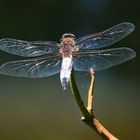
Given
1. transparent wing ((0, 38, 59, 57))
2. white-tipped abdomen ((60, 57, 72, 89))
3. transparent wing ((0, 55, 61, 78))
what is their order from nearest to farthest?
1. white-tipped abdomen ((60, 57, 72, 89))
2. transparent wing ((0, 55, 61, 78))
3. transparent wing ((0, 38, 59, 57))

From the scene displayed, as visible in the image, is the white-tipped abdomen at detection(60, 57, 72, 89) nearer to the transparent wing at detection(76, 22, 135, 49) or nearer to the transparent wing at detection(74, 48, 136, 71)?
the transparent wing at detection(74, 48, 136, 71)

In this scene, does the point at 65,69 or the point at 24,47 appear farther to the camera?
the point at 24,47

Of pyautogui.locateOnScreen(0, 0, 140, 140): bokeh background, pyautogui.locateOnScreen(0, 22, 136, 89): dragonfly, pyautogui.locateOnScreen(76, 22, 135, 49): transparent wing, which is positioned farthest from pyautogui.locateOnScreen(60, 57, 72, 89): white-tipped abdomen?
pyautogui.locateOnScreen(0, 0, 140, 140): bokeh background

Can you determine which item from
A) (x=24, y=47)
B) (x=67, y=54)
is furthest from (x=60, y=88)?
(x=67, y=54)

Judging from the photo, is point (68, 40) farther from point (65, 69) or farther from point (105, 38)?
point (105, 38)

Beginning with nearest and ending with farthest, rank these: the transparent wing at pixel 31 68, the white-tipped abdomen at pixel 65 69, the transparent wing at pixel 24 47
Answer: the white-tipped abdomen at pixel 65 69 < the transparent wing at pixel 31 68 < the transparent wing at pixel 24 47

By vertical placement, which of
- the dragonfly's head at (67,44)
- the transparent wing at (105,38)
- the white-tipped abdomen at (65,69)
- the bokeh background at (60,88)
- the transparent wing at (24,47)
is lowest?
the white-tipped abdomen at (65,69)

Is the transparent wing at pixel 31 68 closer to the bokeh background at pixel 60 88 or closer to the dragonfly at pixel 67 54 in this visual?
the dragonfly at pixel 67 54

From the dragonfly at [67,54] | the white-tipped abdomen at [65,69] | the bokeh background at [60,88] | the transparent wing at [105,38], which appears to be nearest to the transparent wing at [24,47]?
the dragonfly at [67,54]
